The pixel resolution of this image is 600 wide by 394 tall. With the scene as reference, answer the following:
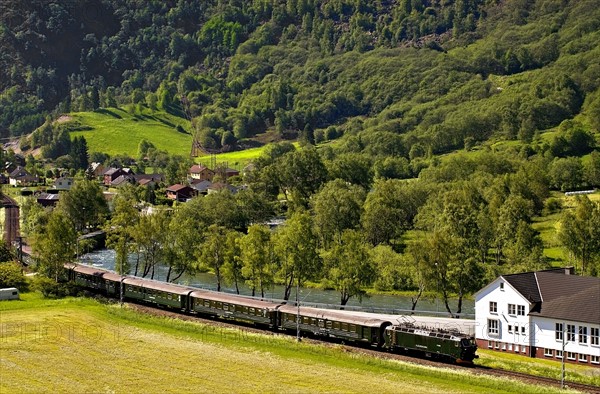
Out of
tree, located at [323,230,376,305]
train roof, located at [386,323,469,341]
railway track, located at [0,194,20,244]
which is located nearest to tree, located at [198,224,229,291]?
tree, located at [323,230,376,305]

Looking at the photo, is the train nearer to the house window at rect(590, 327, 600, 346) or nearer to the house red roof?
the house red roof

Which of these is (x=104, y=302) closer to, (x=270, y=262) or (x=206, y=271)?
(x=270, y=262)

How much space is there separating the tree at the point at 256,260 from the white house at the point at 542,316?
103ft

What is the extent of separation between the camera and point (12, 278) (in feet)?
353

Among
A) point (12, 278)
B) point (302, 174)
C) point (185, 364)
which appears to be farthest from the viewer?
point (302, 174)

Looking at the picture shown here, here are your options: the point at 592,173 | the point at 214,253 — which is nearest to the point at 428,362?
the point at 214,253

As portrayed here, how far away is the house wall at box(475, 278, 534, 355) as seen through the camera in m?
77.8

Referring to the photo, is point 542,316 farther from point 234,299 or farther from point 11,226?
point 11,226

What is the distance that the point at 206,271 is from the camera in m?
139

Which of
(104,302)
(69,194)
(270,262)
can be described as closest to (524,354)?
(270,262)

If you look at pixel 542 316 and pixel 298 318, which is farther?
pixel 298 318

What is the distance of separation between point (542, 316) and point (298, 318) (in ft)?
70.5

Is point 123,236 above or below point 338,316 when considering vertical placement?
above

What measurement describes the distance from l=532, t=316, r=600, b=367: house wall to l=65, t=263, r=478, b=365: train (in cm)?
589
